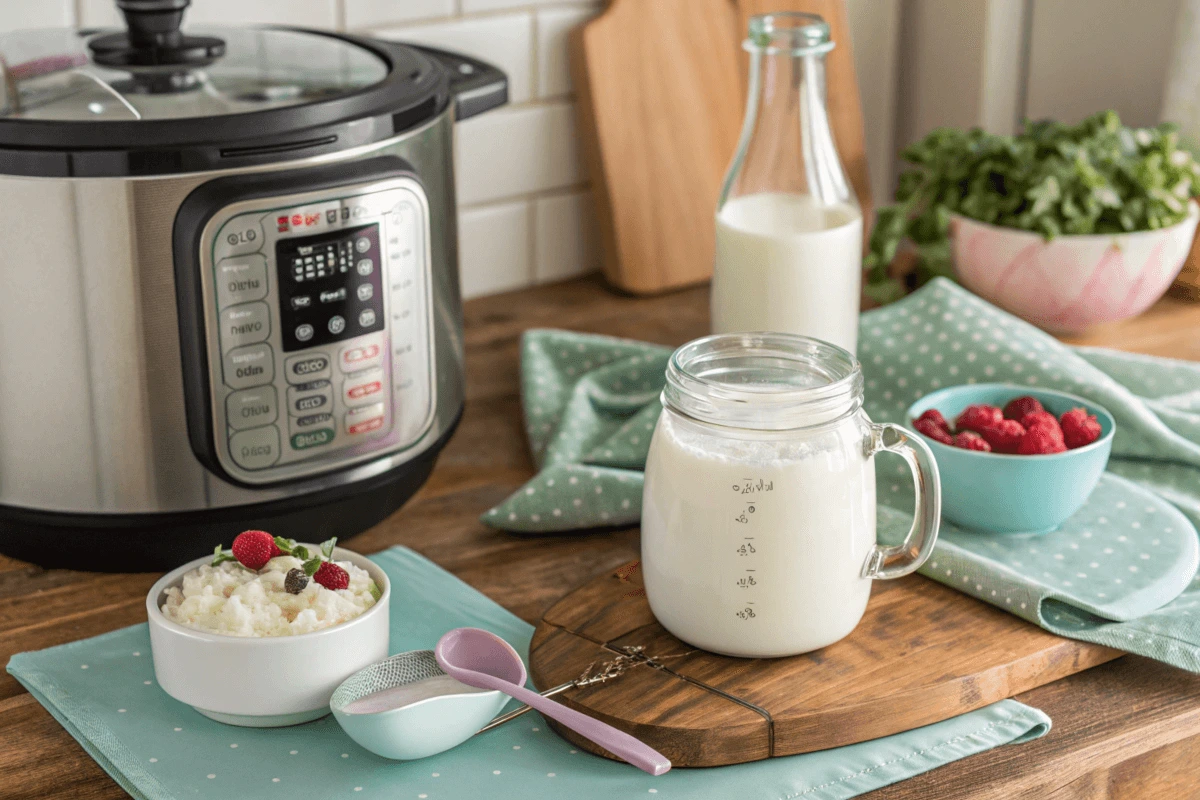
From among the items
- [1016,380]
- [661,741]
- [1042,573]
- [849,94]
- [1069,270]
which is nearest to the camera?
[661,741]

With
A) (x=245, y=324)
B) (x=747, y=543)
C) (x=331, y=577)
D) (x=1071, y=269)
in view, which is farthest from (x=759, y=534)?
(x=1071, y=269)

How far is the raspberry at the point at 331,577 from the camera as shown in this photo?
720 millimetres

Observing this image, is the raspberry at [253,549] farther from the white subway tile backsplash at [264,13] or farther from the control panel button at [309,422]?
the white subway tile backsplash at [264,13]

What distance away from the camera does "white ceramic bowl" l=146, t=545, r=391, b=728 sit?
2.25 feet

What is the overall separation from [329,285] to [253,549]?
0.18 meters

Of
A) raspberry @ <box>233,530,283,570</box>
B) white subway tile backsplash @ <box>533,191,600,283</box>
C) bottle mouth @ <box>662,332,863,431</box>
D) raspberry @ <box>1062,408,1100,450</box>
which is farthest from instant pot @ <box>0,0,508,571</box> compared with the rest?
white subway tile backsplash @ <box>533,191,600,283</box>

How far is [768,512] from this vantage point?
2.33 ft

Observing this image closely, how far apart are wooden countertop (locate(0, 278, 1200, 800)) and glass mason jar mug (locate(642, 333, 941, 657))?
11 centimetres

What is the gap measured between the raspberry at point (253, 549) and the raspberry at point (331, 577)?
1.2 inches

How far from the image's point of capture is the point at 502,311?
1.40 metres

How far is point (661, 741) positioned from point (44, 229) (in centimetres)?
45

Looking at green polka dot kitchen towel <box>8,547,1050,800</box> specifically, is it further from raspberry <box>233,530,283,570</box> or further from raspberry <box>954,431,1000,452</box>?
raspberry <box>954,431,1000,452</box>

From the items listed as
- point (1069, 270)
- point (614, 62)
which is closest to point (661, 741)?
point (1069, 270)

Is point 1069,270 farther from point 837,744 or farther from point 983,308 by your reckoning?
point 837,744
